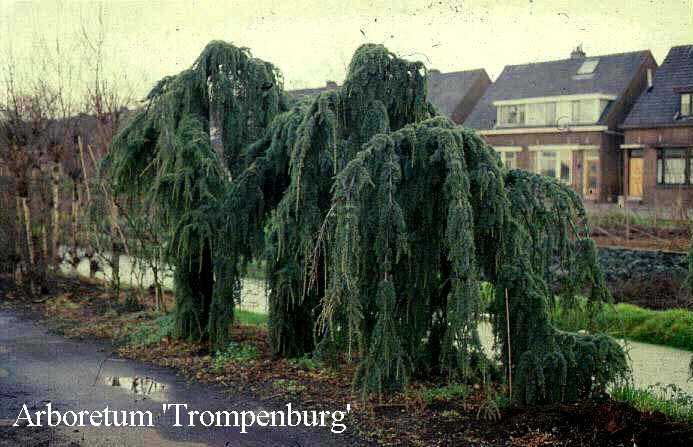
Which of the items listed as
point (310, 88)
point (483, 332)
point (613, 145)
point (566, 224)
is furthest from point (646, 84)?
point (566, 224)

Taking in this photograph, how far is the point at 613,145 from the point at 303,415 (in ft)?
101

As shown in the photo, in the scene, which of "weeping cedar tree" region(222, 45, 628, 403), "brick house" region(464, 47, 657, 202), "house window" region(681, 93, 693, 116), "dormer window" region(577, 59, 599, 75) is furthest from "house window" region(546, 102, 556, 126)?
"weeping cedar tree" region(222, 45, 628, 403)

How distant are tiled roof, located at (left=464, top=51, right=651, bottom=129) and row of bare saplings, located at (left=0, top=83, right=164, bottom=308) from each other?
82.1ft

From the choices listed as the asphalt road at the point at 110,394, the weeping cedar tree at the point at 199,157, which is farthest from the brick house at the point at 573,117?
the asphalt road at the point at 110,394

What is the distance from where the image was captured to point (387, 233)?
6926 mm

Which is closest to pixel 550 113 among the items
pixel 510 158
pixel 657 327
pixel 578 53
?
pixel 510 158

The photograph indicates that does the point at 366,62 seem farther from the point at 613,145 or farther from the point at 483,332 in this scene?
the point at 613,145

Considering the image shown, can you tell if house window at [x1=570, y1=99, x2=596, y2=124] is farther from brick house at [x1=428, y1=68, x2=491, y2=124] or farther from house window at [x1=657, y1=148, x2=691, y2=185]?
brick house at [x1=428, y1=68, x2=491, y2=124]

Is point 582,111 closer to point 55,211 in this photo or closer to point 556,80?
point 556,80

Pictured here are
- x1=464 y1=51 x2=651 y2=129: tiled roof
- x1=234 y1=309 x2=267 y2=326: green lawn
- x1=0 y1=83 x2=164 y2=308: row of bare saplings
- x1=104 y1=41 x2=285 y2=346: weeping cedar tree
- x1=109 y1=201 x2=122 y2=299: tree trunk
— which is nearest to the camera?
x1=104 y1=41 x2=285 y2=346: weeping cedar tree

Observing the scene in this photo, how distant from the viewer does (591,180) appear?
34.9m

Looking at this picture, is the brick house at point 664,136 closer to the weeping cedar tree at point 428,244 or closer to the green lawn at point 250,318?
the green lawn at point 250,318

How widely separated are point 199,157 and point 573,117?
94.8 feet

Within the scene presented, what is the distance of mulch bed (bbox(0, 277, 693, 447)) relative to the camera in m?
6.40
